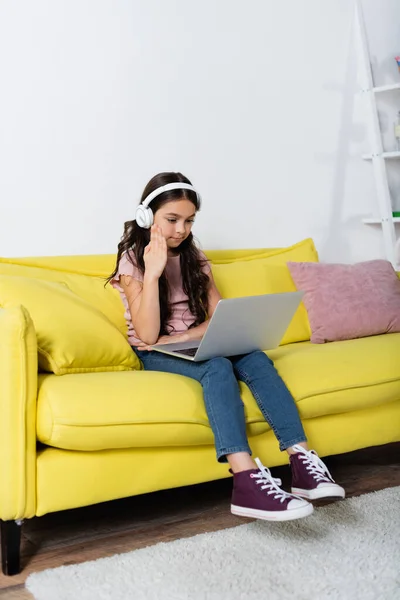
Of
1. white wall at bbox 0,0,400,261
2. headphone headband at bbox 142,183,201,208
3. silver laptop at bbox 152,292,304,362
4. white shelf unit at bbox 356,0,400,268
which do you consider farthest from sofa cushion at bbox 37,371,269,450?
white shelf unit at bbox 356,0,400,268

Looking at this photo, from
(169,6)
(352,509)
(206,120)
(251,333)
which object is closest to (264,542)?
(352,509)

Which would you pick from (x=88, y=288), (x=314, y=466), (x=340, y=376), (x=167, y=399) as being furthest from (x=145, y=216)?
(x=314, y=466)

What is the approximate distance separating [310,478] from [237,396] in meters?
0.27

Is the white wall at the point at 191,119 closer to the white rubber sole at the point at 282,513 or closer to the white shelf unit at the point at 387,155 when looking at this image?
the white shelf unit at the point at 387,155

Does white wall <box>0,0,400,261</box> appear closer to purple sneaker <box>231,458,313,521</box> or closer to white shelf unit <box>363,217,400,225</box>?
white shelf unit <box>363,217,400,225</box>

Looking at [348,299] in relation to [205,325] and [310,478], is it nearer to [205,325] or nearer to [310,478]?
[205,325]

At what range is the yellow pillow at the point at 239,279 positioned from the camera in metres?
2.68

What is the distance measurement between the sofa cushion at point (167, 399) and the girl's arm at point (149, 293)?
0.71 ft

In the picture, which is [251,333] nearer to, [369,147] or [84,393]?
[84,393]

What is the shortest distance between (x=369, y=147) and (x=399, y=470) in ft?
5.69

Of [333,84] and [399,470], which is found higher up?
[333,84]

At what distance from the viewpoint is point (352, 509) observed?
79.8 inches

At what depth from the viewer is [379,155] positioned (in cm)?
346

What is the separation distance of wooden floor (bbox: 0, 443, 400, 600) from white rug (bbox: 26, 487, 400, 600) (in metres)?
0.08
